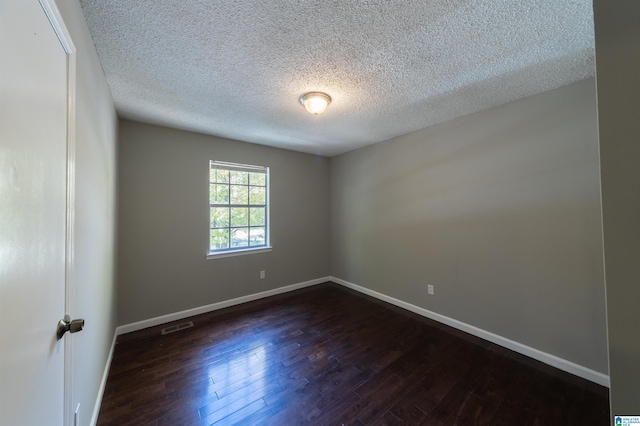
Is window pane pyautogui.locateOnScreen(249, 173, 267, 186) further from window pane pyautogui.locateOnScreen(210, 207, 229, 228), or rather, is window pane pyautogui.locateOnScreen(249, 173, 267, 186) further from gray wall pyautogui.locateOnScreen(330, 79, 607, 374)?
gray wall pyautogui.locateOnScreen(330, 79, 607, 374)

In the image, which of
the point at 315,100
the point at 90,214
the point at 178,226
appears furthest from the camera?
the point at 178,226

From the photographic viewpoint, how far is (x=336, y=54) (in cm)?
158

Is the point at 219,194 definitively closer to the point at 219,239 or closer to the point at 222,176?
the point at 222,176

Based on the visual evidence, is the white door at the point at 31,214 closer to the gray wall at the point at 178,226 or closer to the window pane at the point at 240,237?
the gray wall at the point at 178,226

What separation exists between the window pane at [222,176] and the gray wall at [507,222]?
235cm

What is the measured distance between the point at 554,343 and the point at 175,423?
3.07 metres

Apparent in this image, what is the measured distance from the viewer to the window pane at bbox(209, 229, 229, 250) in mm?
3301

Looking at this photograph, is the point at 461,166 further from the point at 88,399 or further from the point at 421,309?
the point at 88,399

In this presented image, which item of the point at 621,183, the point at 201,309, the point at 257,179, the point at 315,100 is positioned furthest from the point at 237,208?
the point at 621,183

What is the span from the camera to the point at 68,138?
1.00m

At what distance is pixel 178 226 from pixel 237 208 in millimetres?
831

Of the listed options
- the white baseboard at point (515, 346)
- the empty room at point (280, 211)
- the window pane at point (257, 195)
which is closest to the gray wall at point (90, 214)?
the empty room at point (280, 211)

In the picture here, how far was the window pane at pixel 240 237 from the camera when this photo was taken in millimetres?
3514

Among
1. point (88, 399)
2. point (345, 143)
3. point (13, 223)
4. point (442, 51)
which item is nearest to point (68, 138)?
point (13, 223)
